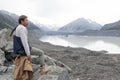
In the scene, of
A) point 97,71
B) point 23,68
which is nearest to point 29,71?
point 23,68

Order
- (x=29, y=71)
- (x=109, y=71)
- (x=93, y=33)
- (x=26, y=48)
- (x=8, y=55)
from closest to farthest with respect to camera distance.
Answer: (x=26, y=48) < (x=29, y=71) < (x=8, y=55) < (x=109, y=71) < (x=93, y=33)

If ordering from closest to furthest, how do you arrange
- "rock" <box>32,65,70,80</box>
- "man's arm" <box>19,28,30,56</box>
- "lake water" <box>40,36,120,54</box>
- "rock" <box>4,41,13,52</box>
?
→ "man's arm" <box>19,28,30,56</box> → "rock" <box>32,65,70,80</box> → "rock" <box>4,41,13,52</box> → "lake water" <box>40,36,120,54</box>

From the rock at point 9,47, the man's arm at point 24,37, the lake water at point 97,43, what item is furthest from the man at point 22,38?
the lake water at point 97,43

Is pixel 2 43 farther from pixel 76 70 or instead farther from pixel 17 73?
pixel 17 73

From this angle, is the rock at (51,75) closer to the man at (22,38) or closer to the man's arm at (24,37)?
the man at (22,38)

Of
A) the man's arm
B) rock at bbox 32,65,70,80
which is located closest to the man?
the man's arm

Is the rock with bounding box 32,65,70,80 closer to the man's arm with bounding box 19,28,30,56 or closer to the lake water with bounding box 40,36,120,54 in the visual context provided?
the man's arm with bounding box 19,28,30,56

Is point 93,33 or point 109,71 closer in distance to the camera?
point 109,71

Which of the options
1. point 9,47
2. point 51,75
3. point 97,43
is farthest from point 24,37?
point 97,43

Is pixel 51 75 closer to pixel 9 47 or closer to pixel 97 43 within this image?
pixel 9 47

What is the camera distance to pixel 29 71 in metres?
8.63

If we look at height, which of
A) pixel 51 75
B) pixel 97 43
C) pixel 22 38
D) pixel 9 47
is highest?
pixel 22 38

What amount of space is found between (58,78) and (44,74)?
45 centimetres

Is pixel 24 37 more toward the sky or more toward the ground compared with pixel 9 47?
more toward the sky
